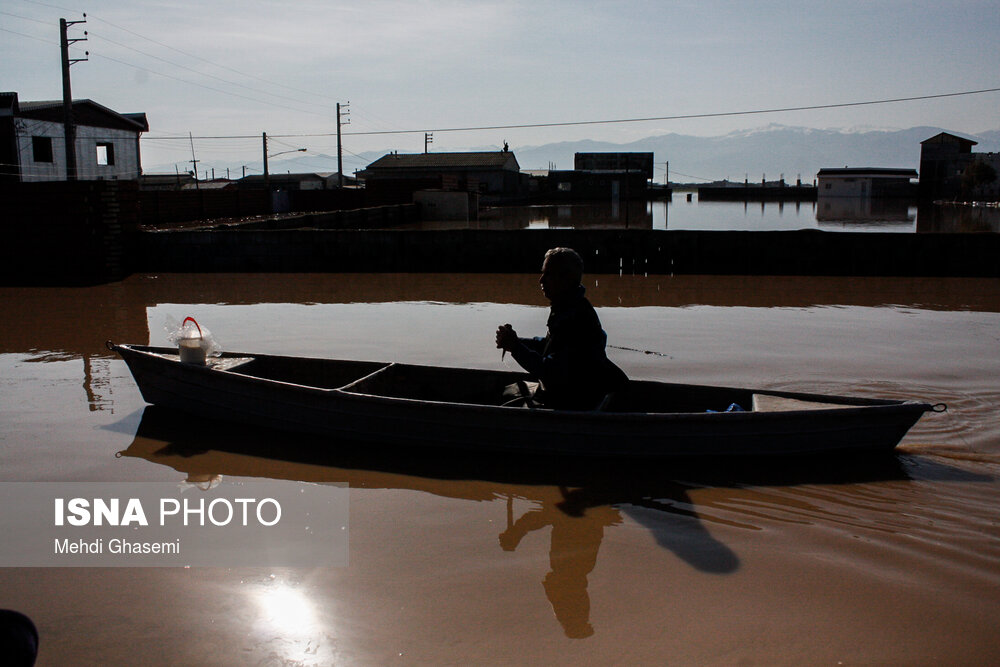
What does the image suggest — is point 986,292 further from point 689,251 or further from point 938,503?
point 938,503

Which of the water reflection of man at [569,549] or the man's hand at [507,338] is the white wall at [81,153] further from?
the water reflection of man at [569,549]

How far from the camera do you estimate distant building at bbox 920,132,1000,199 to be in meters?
70.4

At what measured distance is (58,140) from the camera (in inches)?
1291

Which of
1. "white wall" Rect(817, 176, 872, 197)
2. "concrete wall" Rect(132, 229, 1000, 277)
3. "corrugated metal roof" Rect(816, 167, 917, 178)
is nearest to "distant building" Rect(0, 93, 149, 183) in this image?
"concrete wall" Rect(132, 229, 1000, 277)

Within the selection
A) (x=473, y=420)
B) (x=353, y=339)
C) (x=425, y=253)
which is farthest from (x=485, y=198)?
(x=473, y=420)

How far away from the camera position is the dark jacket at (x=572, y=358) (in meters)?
5.85

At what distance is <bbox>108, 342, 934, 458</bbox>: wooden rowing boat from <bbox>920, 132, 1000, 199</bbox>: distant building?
7319 cm

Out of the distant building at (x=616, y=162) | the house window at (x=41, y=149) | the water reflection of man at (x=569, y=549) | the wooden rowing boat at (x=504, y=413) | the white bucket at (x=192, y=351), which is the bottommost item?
the water reflection of man at (x=569, y=549)

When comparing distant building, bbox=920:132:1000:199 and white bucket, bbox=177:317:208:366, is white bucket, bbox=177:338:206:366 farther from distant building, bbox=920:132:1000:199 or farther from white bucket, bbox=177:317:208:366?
distant building, bbox=920:132:1000:199

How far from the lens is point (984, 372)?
365 inches

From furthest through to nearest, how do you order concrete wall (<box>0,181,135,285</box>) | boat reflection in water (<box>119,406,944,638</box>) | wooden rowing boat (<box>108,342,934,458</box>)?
concrete wall (<box>0,181,135,285</box>)
wooden rowing boat (<box>108,342,934,458</box>)
boat reflection in water (<box>119,406,944,638</box>)

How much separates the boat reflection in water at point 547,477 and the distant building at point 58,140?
2501cm

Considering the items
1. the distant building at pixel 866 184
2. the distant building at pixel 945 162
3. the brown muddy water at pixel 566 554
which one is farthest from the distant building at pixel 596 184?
the brown muddy water at pixel 566 554

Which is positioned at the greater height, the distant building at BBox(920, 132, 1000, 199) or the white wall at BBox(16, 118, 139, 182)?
the distant building at BBox(920, 132, 1000, 199)
